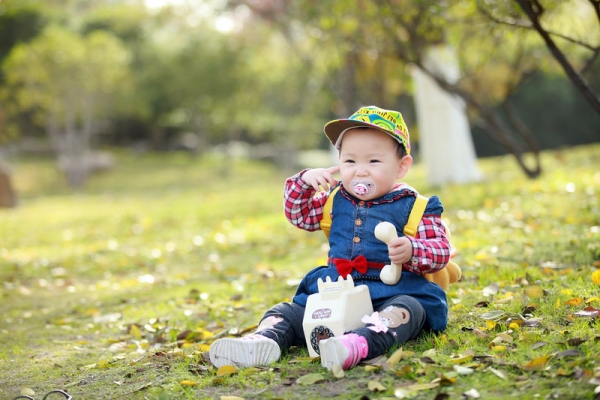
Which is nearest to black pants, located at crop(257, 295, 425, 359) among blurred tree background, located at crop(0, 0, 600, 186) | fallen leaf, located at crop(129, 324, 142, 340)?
fallen leaf, located at crop(129, 324, 142, 340)

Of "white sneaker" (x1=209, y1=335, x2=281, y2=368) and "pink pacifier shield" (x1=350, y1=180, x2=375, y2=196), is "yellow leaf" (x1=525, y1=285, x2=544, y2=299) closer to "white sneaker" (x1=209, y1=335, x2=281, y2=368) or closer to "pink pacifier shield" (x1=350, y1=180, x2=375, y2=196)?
"pink pacifier shield" (x1=350, y1=180, x2=375, y2=196)

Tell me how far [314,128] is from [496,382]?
24.0m

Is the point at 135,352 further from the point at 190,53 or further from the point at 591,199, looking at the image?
the point at 190,53

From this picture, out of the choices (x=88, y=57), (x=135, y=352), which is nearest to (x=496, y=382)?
(x=135, y=352)

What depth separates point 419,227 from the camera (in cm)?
317

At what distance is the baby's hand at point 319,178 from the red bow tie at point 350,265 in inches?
13.9

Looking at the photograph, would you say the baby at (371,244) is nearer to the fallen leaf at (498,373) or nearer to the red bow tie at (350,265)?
the red bow tie at (350,265)

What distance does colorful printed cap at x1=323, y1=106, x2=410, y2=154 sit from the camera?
310 cm

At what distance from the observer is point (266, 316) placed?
3.21m

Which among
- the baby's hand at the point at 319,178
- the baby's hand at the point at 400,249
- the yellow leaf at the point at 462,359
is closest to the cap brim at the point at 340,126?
the baby's hand at the point at 319,178

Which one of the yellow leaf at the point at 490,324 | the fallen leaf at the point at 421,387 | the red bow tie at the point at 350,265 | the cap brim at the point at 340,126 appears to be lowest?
the fallen leaf at the point at 421,387

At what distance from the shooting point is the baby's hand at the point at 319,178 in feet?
10.6

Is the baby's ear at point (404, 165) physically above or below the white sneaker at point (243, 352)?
above

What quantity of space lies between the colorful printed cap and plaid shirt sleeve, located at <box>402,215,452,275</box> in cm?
38
